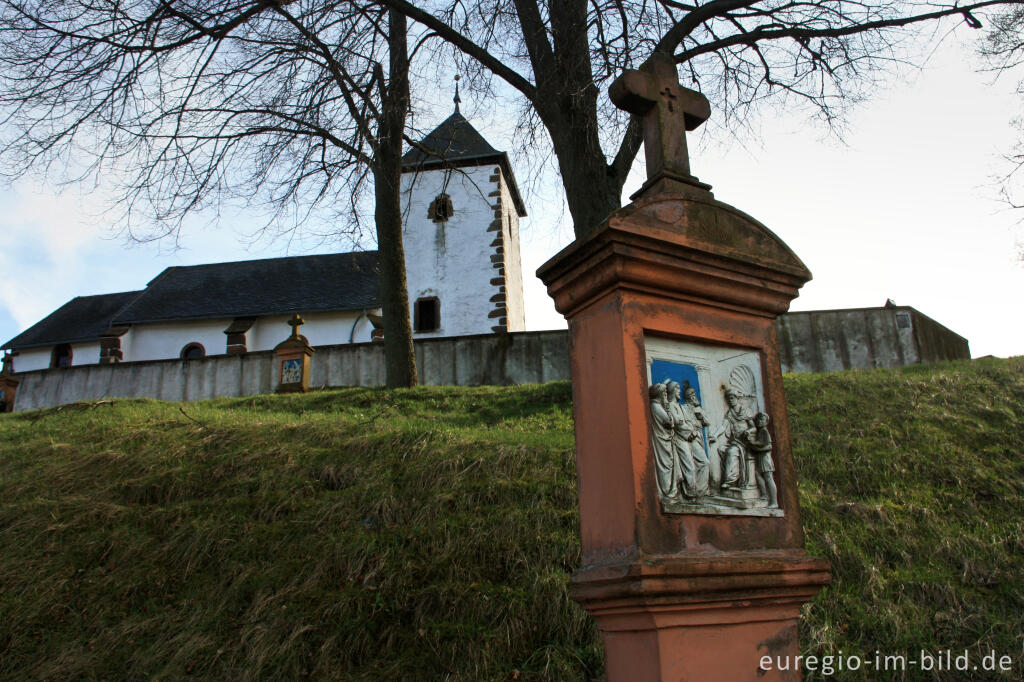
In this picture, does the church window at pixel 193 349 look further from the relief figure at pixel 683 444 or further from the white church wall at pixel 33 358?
the relief figure at pixel 683 444

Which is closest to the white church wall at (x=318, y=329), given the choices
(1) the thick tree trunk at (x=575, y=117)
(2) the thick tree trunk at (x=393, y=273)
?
(2) the thick tree trunk at (x=393, y=273)

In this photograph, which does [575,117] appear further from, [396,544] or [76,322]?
[76,322]

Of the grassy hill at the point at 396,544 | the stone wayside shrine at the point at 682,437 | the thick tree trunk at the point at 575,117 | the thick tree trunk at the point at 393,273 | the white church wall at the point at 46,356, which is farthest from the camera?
the white church wall at the point at 46,356

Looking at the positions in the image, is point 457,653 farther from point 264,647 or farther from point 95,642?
point 95,642

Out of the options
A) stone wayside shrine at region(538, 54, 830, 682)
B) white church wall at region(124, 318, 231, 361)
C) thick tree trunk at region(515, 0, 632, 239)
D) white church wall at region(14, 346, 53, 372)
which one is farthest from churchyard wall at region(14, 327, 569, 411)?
white church wall at region(14, 346, 53, 372)

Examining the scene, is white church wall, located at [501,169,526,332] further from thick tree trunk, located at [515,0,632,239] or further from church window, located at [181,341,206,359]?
thick tree trunk, located at [515,0,632,239]

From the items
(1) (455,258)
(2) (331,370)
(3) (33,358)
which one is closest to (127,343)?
(3) (33,358)

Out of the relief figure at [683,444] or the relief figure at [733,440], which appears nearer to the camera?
the relief figure at [683,444]

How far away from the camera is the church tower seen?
88.5 ft

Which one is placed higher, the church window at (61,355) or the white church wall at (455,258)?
the white church wall at (455,258)

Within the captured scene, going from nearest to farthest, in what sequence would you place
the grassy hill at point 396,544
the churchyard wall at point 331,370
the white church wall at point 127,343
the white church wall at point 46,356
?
the grassy hill at point 396,544 < the churchyard wall at point 331,370 < the white church wall at point 127,343 < the white church wall at point 46,356

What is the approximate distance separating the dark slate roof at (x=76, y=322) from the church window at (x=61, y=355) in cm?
22

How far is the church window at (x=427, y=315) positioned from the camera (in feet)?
89.0

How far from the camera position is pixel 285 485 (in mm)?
7469
